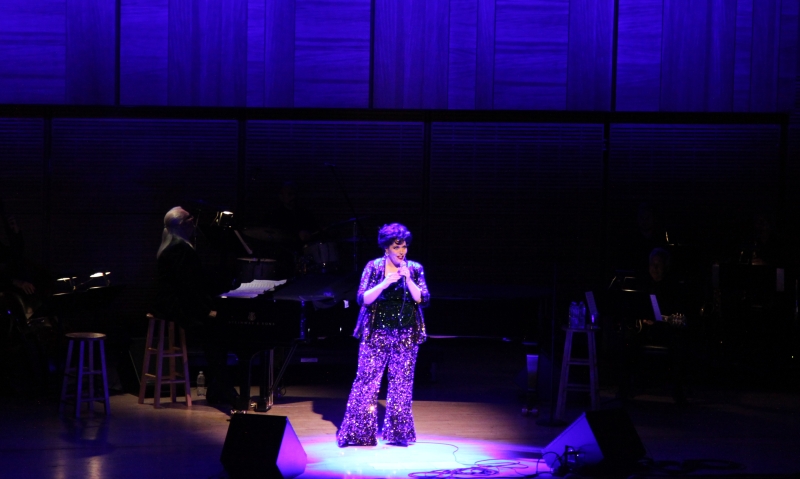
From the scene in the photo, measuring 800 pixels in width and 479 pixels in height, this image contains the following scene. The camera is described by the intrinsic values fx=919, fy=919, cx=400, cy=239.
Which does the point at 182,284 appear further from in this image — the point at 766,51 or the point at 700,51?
the point at 766,51

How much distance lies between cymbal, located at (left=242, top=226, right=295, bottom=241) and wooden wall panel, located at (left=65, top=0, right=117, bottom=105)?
2469mm

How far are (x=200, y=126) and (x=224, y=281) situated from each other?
1.92m

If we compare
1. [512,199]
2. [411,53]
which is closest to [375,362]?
[512,199]

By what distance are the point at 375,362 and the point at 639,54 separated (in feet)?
17.3

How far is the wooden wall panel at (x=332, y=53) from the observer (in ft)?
29.9

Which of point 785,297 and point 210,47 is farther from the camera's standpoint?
point 210,47

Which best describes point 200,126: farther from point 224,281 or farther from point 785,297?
point 785,297

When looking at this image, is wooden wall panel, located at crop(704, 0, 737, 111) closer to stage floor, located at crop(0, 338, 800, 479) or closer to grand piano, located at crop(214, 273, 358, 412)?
stage floor, located at crop(0, 338, 800, 479)

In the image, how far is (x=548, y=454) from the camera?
5035 millimetres

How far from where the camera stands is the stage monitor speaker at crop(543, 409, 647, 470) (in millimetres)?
4465

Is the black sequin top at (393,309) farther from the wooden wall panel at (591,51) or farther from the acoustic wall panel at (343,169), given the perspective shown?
the wooden wall panel at (591,51)

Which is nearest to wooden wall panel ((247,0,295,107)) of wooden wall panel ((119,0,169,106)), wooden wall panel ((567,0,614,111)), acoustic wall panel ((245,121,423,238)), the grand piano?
acoustic wall panel ((245,121,423,238))

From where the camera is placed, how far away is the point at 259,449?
434 cm

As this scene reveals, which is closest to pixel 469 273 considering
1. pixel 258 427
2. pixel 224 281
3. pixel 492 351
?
pixel 492 351
